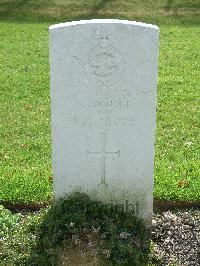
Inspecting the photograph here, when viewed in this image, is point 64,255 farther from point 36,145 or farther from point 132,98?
point 36,145

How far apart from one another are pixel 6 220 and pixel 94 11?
13308 mm

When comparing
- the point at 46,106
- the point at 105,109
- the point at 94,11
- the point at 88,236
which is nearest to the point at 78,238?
the point at 88,236

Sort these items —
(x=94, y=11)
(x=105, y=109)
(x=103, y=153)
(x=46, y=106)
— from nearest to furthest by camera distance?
(x=105, y=109), (x=103, y=153), (x=46, y=106), (x=94, y=11)

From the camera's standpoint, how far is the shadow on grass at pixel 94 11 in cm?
1653

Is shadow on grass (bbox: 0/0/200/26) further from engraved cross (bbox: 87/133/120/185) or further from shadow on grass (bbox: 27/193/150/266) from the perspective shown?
shadow on grass (bbox: 27/193/150/266)

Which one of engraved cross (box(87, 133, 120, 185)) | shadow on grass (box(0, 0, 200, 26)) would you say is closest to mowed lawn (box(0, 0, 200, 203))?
shadow on grass (box(0, 0, 200, 26))

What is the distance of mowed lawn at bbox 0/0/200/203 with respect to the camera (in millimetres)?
5707

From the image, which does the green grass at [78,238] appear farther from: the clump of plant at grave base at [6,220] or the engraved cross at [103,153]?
the engraved cross at [103,153]

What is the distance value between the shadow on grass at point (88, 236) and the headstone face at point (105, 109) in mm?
196

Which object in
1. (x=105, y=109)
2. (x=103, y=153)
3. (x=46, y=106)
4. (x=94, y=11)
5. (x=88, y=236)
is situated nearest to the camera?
(x=88, y=236)

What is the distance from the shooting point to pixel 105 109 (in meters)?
4.65

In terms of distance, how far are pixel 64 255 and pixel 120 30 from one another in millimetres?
1918

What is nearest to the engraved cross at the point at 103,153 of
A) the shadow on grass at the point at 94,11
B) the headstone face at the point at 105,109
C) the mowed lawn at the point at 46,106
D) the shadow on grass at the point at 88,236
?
the headstone face at the point at 105,109

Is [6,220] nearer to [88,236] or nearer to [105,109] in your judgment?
[88,236]
